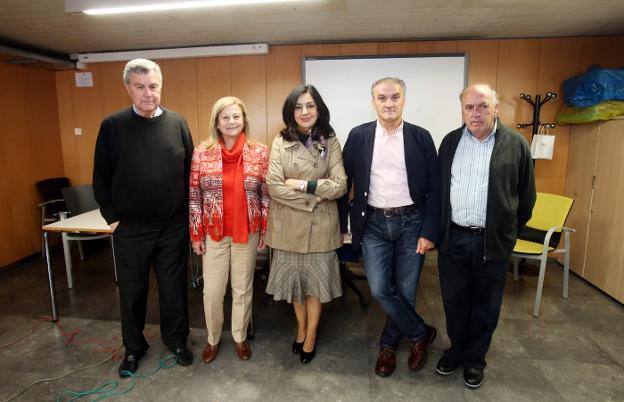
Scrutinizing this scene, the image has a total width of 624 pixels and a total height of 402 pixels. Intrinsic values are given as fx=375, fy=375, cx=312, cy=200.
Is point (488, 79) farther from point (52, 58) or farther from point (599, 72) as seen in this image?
point (52, 58)

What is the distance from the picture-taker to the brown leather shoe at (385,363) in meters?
2.13

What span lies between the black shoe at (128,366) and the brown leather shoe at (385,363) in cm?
142

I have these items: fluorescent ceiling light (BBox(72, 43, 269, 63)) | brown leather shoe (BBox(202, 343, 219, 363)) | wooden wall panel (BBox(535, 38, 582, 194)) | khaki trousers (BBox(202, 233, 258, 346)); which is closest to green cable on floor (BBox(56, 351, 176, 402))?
brown leather shoe (BBox(202, 343, 219, 363))

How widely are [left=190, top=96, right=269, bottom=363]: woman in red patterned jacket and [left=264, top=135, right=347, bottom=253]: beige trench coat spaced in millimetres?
164

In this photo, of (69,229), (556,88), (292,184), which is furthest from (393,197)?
(556,88)

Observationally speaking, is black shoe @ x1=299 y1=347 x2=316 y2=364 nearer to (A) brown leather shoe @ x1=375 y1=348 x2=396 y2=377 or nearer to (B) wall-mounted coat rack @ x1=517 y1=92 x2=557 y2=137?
(A) brown leather shoe @ x1=375 y1=348 x2=396 y2=377

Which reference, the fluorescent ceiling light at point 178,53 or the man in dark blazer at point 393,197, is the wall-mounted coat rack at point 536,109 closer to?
the man in dark blazer at point 393,197

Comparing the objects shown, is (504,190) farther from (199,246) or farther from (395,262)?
(199,246)

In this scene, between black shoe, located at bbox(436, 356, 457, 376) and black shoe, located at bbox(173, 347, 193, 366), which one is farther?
black shoe, located at bbox(173, 347, 193, 366)

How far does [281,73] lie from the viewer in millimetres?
4277

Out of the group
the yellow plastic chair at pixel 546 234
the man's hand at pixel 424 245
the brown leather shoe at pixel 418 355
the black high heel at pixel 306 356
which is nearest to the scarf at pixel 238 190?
the black high heel at pixel 306 356

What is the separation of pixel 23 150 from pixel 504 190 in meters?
4.92

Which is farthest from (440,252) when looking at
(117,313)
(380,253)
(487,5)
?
(117,313)

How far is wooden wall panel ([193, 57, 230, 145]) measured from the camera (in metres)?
4.38
